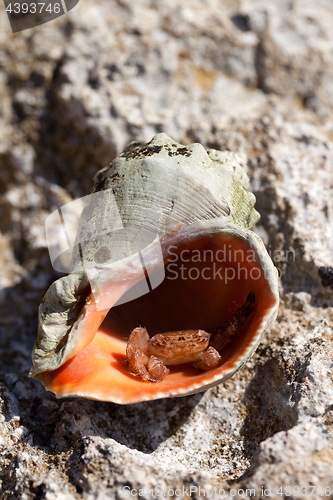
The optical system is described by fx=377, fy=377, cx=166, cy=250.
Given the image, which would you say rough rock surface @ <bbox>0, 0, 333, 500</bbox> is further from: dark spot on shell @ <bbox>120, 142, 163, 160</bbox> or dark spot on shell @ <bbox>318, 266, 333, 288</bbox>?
dark spot on shell @ <bbox>120, 142, 163, 160</bbox>

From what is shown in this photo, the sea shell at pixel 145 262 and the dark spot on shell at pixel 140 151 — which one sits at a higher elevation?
the dark spot on shell at pixel 140 151

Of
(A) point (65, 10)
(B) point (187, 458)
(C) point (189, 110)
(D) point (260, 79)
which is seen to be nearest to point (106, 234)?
(B) point (187, 458)

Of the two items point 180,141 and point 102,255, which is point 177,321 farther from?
point 180,141

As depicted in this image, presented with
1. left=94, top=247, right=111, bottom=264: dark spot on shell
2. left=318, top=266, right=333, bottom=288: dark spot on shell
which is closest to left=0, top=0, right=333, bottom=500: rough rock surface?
left=318, top=266, right=333, bottom=288: dark spot on shell

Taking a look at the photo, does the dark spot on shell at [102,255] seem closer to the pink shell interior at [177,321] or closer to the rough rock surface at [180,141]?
the pink shell interior at [177,321]

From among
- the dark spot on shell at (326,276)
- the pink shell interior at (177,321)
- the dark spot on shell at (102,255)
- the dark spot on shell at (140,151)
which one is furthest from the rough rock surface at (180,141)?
the dark spot on shell at (140,151)

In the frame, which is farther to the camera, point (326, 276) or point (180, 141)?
point (180, 141)

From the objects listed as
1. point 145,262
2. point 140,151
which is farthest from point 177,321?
point 140,151
